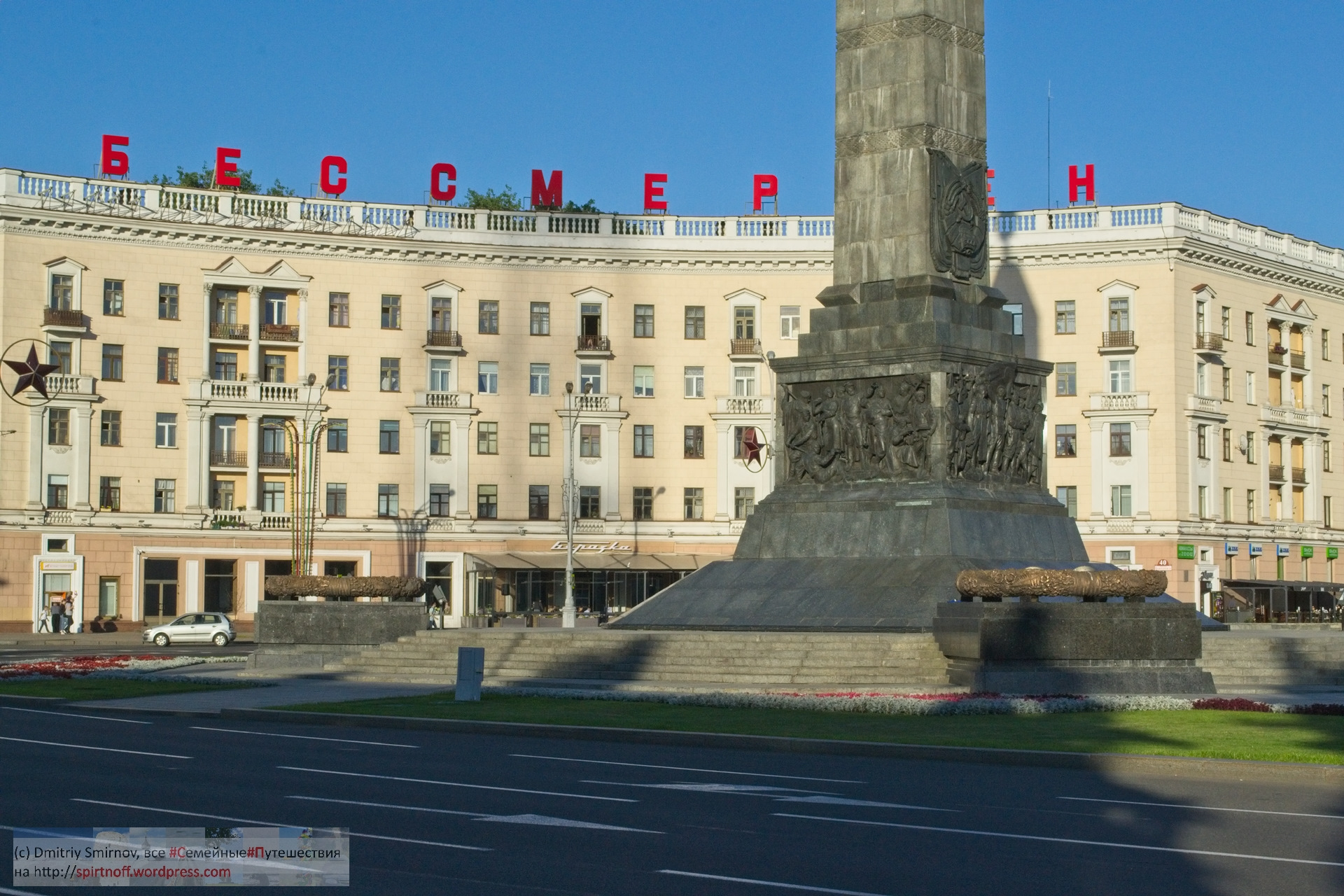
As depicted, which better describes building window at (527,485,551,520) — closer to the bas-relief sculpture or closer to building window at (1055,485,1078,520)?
building window at (1055,485,1078,520)

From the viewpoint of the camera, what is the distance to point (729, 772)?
60.8ft

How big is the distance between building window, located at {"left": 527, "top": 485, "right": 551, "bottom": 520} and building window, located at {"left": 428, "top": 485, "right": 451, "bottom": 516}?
343 cm

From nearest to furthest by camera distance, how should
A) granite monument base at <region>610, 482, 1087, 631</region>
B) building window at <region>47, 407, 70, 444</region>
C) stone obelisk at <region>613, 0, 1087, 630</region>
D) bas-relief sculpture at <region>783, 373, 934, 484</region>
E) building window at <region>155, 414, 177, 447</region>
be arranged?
granite monument base at <region>610, 482, 1087, 631</region> < stone obelisk at <region>613, 0, 1087, 630</region> < bas-relief sculpture at <region>783, 373, 934, 484</region> < building window at <region>47, 407, 70, 444</region> < building window at <region>155, 414, 177, 447</region>

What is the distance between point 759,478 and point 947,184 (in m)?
43.3

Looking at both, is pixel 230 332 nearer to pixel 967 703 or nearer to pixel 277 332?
pixel 277 332

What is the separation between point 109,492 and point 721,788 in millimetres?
61162

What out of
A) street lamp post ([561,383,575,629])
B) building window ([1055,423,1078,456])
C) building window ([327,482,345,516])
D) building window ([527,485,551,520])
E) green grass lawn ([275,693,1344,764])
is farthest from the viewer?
building window ([527,485,551,520])

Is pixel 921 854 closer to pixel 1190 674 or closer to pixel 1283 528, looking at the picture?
pixel 1190 674

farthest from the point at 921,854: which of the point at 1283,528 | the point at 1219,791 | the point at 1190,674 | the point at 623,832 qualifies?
the point at 1283,528

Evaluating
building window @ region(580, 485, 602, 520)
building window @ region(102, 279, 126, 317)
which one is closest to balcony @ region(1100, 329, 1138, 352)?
building window @ region(580, 485, 602, 520)

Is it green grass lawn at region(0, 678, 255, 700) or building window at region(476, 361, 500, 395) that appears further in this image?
building window at region(476, 361, 500, 395)

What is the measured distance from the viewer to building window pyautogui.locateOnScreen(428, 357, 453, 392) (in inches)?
3088

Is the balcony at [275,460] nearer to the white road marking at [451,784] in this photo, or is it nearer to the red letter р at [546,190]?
the red letter р at [546,190]

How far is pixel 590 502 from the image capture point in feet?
258
